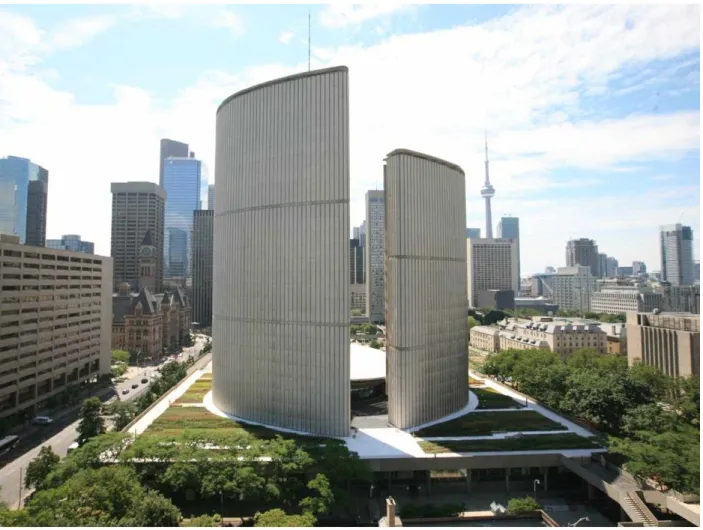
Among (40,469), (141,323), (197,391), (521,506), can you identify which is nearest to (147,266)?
(141,323)

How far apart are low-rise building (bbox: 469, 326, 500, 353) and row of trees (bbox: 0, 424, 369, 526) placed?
89.4m

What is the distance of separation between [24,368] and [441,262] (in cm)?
5337

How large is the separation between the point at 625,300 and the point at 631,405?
15133 cm

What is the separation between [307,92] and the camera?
133ft

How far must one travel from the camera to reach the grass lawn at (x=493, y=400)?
50188mm

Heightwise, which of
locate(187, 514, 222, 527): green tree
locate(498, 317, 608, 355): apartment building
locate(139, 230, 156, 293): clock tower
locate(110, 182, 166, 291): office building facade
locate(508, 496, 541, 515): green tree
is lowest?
locate(508, 496, 541, 515): green tree

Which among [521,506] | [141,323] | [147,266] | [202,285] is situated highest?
[147,266]

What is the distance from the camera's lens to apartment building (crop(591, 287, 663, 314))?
151375mm

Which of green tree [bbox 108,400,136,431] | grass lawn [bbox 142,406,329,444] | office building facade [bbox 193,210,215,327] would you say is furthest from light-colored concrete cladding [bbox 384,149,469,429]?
office building facade [bbox 193,210,215,327]

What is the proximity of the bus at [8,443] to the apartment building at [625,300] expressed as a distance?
163088 millimetres

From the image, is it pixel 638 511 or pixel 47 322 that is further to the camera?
pixel 47 322

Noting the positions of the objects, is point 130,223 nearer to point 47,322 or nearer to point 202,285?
point 202,285

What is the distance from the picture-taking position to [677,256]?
623ft

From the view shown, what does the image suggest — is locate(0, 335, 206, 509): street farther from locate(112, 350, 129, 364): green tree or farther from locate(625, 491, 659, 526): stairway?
locate(625, 491, 659, 526): stairway
